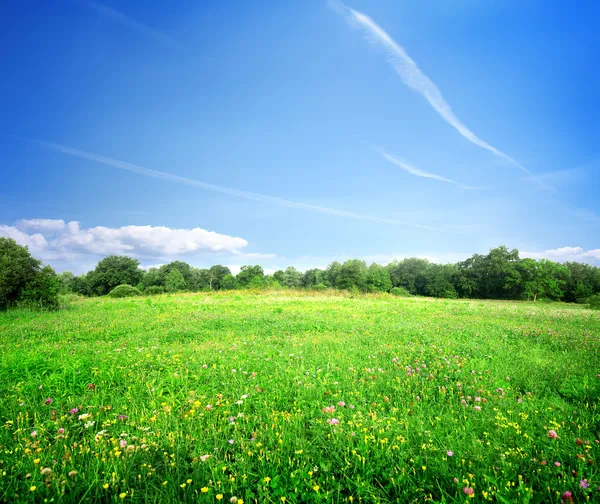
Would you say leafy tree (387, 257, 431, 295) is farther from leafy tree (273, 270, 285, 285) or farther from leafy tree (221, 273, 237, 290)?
leafy tree (221, 273, 237, 290)

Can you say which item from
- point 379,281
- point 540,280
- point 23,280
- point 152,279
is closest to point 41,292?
point 23,280

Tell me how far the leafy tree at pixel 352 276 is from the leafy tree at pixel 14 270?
237 ft

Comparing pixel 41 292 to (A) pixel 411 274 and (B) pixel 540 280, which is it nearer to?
(B) pixel 540 280

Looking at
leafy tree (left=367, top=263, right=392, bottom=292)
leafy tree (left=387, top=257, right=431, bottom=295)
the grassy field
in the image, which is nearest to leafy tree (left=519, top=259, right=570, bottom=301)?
leafy tree (left=387, top=257, right=431, bottom=295)

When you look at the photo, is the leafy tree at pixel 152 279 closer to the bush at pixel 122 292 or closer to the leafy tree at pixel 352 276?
the bush at pixel 122 292

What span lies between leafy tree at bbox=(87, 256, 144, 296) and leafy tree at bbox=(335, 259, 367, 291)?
58018 millimetres

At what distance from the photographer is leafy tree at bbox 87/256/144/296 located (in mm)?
73875

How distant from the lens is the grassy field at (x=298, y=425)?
271cm

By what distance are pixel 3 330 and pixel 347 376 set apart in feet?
42.1

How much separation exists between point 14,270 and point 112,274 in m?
65.9

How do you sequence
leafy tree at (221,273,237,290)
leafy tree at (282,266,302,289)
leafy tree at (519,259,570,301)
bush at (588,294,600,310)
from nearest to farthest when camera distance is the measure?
bush at (588,294,600,310) < leafy tree at (519,259,570,301) < leafy tree at (221,273,237,290) < leafy tree at (282,266,302,289)

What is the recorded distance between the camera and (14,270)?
16.6 meters

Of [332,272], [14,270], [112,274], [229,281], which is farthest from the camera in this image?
[332,272]

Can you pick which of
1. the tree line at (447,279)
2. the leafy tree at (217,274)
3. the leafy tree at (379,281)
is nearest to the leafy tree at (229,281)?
the tree line at (447,279)
